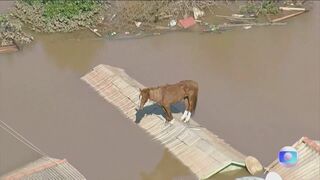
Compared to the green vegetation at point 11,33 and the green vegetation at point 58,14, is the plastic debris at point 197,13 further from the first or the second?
the green vegetation at point 11,33

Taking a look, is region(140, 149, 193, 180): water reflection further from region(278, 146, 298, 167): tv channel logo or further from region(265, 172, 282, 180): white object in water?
region(278, 146, 298, 167): tv channel logo

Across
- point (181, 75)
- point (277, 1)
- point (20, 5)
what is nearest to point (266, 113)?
point (181, 75)

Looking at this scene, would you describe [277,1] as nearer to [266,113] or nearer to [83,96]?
[266,113]

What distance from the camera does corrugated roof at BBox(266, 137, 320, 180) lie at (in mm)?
11539

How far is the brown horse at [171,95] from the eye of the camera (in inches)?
486

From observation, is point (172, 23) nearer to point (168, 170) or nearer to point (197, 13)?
point (197, 13)

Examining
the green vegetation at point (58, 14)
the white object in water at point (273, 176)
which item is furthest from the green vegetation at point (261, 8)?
the white object in water at point (273, 176)

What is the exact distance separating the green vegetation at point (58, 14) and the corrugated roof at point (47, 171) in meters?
5.91

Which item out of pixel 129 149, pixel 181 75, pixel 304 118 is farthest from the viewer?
pixel 181 75

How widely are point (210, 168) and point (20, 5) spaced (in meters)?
8.37

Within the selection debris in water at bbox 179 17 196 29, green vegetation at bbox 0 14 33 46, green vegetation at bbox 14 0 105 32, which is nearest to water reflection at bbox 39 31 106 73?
green vegetation at bbox 14 0 105 32

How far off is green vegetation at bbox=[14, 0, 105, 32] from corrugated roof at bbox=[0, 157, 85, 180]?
A: 5910 millimetres

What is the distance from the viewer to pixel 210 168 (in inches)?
461

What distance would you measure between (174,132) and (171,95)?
825 millimetres
